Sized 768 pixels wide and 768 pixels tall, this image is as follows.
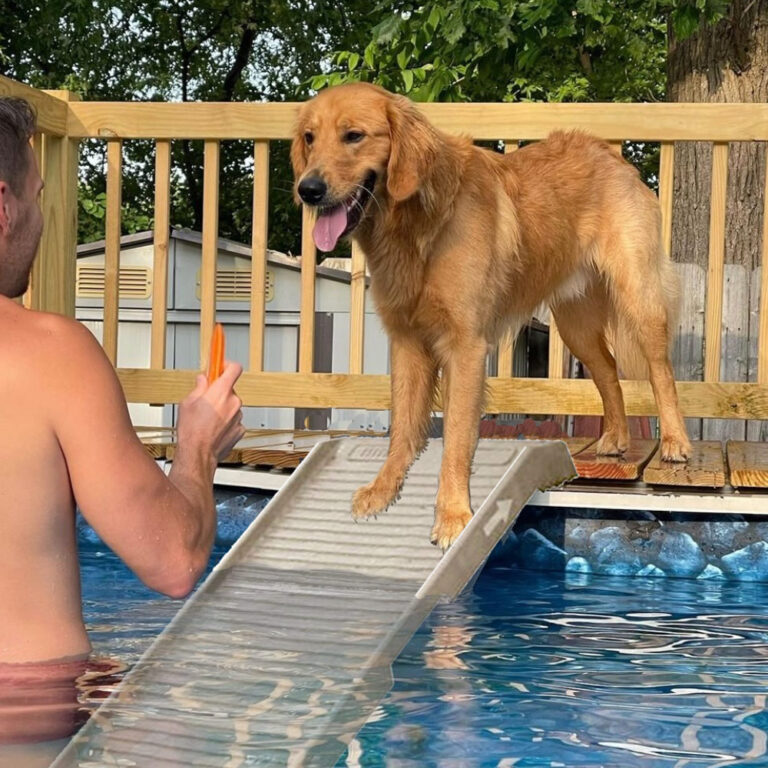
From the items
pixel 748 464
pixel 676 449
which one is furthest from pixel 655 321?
pixel 748 464

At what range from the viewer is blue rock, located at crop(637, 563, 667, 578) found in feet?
14.5

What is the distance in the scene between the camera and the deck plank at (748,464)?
430cm

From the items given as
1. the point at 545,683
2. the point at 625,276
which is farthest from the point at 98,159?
the point at 545,683

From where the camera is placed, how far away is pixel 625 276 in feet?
16.1

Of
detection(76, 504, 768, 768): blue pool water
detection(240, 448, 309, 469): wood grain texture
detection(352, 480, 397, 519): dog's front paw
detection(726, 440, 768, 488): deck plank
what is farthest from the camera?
detection(240, 448, 309, 469): wood grain texture

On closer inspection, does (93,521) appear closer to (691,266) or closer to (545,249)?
(545,249)

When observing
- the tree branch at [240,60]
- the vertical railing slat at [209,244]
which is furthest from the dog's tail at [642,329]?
the tree branch at [240,60]

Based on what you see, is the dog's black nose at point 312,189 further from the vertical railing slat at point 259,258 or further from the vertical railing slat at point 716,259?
the vertical railing slat at point 716,259

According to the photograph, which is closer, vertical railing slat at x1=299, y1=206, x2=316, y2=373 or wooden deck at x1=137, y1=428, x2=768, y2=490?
wooden deck at x1=137, y1=428, x2=768, y2=490

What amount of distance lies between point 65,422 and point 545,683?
162cm

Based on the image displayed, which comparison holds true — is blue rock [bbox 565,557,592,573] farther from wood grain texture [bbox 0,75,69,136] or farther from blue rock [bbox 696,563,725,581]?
wood grain texture [bbox 0,75,69,136]

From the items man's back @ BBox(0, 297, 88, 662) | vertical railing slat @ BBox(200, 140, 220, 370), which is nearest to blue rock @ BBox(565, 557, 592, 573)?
vertical railing slat @ BBox(200, 140, 220, 370)

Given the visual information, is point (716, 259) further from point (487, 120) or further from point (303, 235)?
point (303, 235)

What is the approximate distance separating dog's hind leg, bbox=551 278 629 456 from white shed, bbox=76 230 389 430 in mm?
9870
